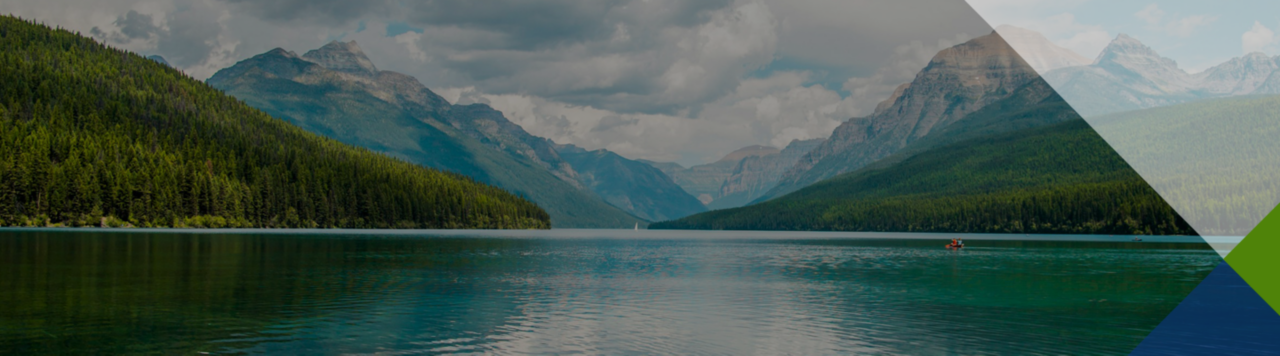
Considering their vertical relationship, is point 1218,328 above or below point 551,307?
below

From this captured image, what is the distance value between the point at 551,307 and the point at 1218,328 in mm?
31578

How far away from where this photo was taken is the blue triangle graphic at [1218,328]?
31.9 m

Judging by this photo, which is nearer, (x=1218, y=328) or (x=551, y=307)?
(x=1218, y=328)

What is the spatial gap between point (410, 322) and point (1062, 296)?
40.1 metres

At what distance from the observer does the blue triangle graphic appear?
31922 millimetres

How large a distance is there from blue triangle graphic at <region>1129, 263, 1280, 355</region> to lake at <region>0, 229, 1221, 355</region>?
44.3 inches

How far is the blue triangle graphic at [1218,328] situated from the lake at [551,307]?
1.13m

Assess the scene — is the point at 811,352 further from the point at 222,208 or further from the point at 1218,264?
the point at 222,208

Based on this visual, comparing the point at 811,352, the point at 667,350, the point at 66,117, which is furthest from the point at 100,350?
the point at 66,117

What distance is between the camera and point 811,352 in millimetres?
31328

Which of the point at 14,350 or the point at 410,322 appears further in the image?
the point at 410,322

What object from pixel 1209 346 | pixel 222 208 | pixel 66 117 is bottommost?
pixel 1209 346

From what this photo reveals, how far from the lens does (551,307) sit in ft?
145

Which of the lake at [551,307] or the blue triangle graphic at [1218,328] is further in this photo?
the blue triangle graphic at [1218,328]
